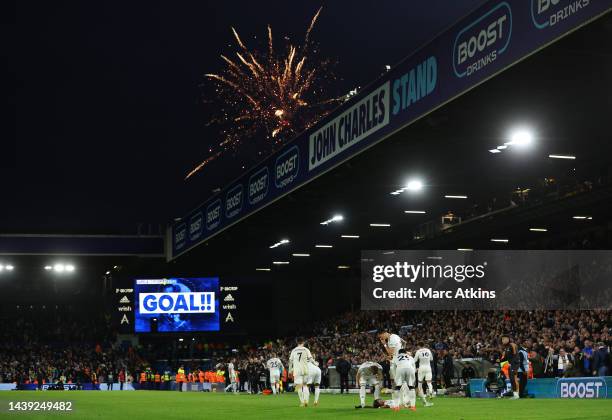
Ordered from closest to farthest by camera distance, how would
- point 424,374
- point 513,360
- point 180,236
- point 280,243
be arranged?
point 424,374 → point 513,360 → point 180,236 → point 280,243

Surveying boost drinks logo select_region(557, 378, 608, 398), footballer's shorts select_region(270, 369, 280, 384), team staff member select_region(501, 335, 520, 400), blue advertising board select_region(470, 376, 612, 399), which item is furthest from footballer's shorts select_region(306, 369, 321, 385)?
footballer's shorts select_region(270, 369, 280, 384)

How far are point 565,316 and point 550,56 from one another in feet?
77.1

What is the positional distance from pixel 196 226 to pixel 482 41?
1147 inches

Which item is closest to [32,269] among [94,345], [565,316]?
[94,345]

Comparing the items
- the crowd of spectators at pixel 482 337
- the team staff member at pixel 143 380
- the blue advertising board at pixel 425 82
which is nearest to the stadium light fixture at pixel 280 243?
the crowd of spectators at pixel 482 337

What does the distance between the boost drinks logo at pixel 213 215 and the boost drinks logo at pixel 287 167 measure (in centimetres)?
884

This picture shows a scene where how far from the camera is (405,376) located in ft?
76.5

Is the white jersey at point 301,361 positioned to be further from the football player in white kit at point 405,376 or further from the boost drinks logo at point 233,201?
the boost drinks logo at point 233,201

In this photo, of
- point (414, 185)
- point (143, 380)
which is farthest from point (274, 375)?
point (143, 380)

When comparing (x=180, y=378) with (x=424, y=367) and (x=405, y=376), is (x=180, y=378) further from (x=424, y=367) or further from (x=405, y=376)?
(x=405, y=376)

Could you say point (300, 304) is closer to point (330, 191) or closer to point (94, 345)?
point (94, 345)

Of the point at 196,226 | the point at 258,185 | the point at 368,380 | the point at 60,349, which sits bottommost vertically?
the point at 60,349

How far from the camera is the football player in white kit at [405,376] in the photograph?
Answer: 23297mm

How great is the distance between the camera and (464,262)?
178 feet
